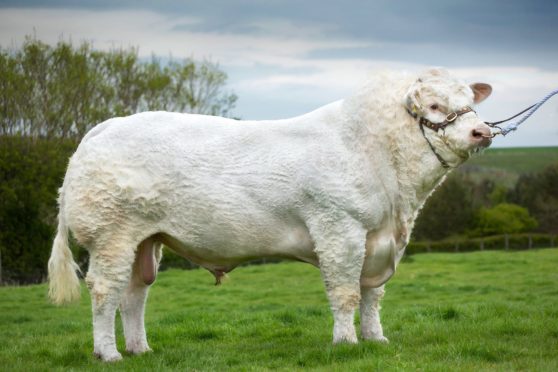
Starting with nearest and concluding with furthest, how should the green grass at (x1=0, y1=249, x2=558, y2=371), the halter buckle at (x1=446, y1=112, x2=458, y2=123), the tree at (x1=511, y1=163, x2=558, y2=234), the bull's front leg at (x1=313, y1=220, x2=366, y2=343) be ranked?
the green grass at (x1=0, y1=249, x2=558, y2=371) → the bull's front leg at (x1=313, y1=220, x2=366, y2=343) → the halter buckle at (x1=446, y1=112, x2=458, y2=123) → the tree at (x1=511, y1=163, x2=558, y2=234)

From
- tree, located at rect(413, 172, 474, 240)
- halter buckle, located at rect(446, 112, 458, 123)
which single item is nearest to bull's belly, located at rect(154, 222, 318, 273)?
halter buckle, located at rect(446, 112, 458, 123)

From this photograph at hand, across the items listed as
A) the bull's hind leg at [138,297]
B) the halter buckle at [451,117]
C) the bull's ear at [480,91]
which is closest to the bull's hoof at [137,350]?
the bull's hind leg at [138,297]

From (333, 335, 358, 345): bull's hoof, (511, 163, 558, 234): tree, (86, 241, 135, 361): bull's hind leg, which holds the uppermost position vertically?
(86, 241, 135, 361): bull's hind leg

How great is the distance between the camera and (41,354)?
845cm

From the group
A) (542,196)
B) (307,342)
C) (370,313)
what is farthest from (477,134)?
(542,196)

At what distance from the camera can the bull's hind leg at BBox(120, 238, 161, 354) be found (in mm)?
8148

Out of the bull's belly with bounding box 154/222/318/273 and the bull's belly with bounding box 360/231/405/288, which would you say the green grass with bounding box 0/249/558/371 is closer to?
the bull's belly with bounding box 360/231/405/288

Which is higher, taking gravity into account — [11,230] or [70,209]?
[70,209]

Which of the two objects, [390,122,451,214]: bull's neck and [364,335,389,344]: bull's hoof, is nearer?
[390,122,451,214]: bull's neck

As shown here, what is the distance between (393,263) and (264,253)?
1.20 metres

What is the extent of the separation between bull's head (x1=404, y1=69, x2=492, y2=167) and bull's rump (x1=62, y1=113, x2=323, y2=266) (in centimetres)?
108

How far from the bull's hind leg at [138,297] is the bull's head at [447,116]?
9.32ft

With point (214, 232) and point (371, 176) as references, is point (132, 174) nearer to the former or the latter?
point (214, 232)

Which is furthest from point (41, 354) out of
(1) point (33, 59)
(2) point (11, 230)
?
(1) point (33, 59)
